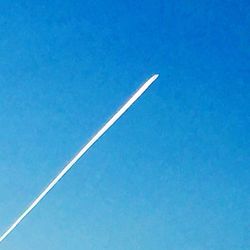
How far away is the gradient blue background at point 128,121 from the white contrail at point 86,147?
21mm

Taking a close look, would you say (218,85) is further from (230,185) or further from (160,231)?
(160,231)

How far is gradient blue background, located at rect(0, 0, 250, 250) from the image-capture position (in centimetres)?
117

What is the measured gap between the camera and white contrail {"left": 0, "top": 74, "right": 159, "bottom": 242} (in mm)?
1260

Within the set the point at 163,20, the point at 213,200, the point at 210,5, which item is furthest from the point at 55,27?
the point at 213,200

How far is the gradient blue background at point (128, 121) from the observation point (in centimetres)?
117

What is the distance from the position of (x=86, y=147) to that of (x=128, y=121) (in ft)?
0.71

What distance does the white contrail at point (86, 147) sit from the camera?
1.26 meters

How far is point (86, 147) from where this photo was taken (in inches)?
55.1

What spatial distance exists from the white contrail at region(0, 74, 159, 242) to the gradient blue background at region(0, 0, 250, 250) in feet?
0.07

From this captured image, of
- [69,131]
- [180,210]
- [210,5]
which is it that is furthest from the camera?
[180,210]

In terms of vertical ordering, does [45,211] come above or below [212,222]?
above

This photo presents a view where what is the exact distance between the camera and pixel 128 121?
1323 mm

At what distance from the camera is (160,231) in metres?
1.57

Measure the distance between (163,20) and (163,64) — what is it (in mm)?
151
